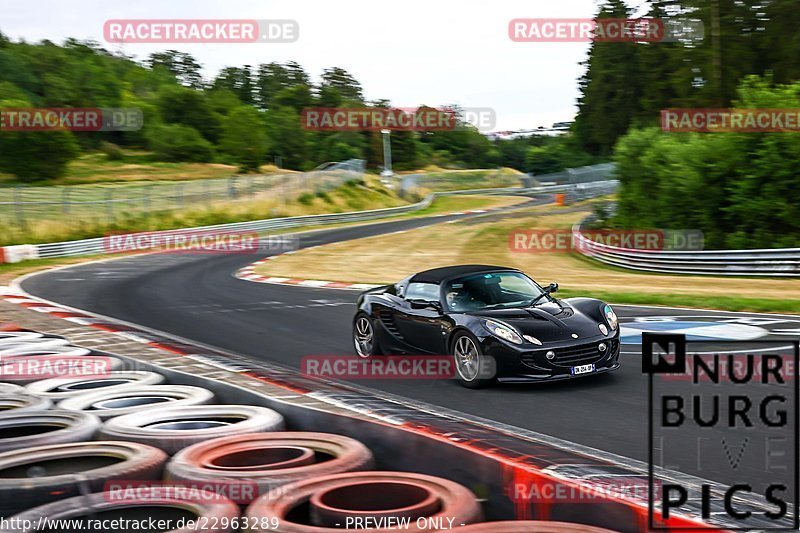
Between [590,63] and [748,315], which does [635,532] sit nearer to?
[748,315]

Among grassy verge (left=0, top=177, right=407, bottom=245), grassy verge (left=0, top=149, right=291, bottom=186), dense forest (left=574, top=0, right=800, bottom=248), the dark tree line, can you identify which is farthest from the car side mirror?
grassy verge (left=0, top=149, right=291, bottom=186)

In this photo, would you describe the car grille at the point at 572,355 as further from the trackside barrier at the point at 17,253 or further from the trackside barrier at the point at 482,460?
the trackside barrier at the point at 17,253

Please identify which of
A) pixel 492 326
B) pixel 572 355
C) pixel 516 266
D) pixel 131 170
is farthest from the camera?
pixel 131 170

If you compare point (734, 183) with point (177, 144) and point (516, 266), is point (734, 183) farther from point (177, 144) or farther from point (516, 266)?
point (177, 144)

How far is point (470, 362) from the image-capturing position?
8844mm

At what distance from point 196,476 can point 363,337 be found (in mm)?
6237

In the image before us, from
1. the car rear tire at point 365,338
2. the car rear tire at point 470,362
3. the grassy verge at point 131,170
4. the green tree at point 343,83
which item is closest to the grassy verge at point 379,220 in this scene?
the car rear tire at point 365,338

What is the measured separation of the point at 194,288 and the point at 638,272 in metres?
13.8

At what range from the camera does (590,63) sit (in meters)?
101

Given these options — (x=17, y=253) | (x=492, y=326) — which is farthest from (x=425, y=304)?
(x=17, y=253)

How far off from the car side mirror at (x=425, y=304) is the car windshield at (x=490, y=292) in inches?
5.0

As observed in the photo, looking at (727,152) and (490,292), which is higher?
(727,152)

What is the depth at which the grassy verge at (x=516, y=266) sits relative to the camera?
16.6 m

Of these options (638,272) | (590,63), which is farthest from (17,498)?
(590,63)
